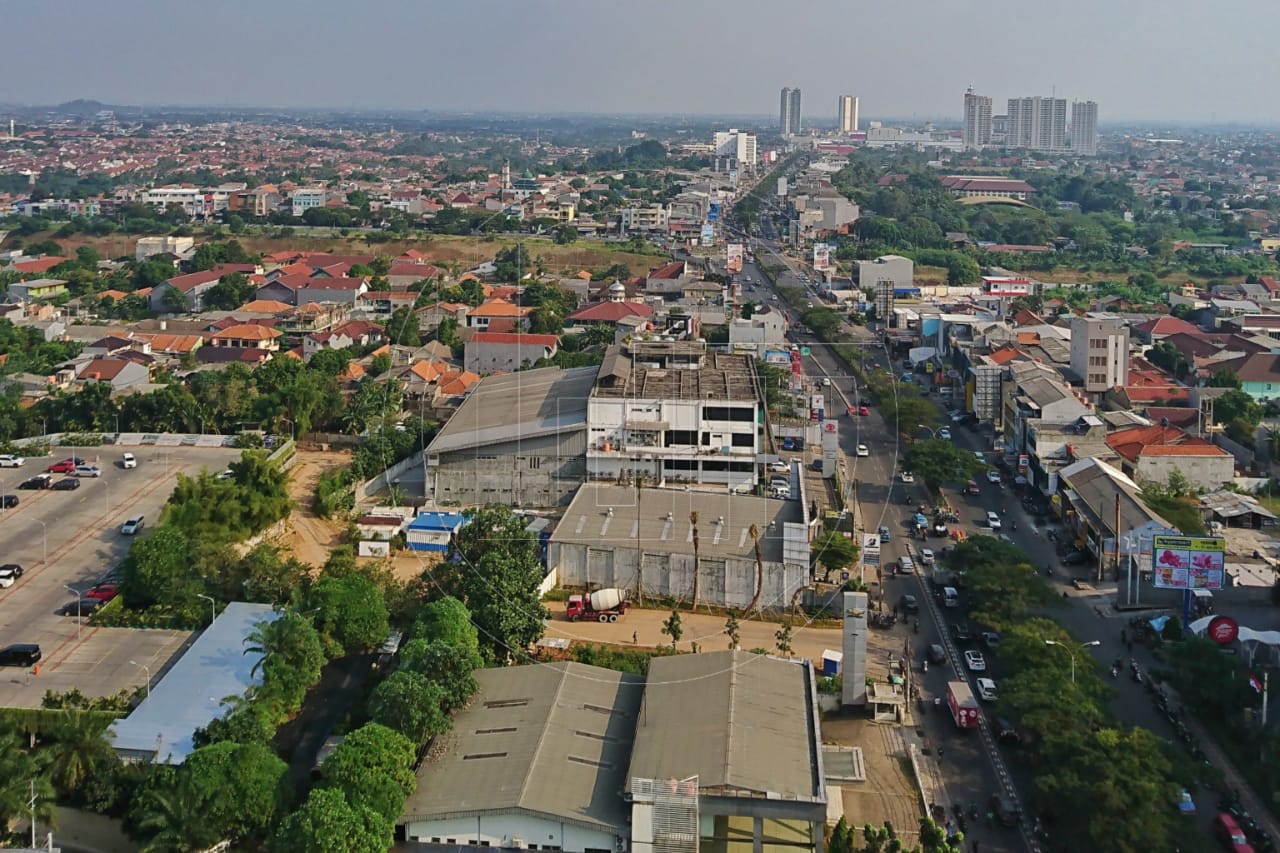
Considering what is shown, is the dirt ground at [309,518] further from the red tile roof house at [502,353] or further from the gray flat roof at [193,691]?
the red tile roof house at [502,353]

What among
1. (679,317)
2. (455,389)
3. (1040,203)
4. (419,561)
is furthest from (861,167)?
(419,561)

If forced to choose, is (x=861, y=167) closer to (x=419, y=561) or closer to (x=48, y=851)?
(x=419, y=561)

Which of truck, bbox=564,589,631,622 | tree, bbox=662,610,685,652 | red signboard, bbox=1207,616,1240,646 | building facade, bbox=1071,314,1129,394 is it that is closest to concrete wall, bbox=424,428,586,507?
truck, bbox=564,589,631,622

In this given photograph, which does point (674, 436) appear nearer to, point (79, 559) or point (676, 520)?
point (676, 520)

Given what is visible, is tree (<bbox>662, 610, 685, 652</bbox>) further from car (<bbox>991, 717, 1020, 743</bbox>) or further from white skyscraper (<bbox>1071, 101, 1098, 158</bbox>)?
white skyscraper (<bbox>1071, 101, 1098, 158</bbox>)

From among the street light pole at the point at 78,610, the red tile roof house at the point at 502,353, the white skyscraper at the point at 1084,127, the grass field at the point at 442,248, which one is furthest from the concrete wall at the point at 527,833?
the white skyscraper at the point at 1084,127

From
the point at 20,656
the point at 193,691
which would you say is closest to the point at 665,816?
the point at 193,691
